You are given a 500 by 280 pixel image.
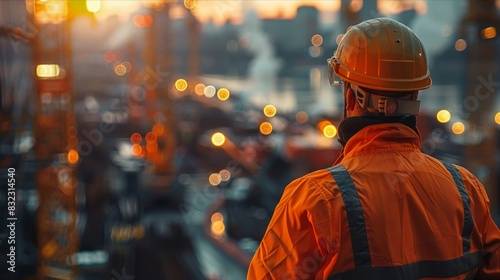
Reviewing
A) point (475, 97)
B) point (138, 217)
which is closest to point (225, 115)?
point (138, 217)

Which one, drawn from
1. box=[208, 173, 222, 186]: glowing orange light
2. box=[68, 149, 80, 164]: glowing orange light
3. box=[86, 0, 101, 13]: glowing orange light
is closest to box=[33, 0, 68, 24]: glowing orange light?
box=[86, 0, 101, 13]: glowing orange light

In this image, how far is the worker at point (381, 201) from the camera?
119 centimetres

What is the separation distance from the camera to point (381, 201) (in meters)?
1.22

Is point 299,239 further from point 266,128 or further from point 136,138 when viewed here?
point 136,138

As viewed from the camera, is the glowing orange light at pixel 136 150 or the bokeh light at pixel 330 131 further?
the glowing orange light at pixel 136 150

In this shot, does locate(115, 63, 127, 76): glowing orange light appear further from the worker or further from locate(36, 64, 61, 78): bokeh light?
the worker

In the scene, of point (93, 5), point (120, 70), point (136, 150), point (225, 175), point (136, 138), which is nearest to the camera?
point (93, 5)

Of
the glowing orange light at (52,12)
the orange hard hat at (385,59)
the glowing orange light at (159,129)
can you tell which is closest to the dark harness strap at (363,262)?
the orange hard hat at (385,59)

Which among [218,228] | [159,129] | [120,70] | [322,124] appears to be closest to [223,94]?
[120,70]

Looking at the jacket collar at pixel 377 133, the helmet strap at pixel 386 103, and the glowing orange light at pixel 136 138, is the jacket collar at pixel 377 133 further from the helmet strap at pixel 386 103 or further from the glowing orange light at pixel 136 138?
the glowing orange light at pixel 136 138

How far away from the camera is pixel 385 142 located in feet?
4.25

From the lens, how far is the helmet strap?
1294 mm

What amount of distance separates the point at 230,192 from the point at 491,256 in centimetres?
2537

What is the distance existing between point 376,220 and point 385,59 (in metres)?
0.34
